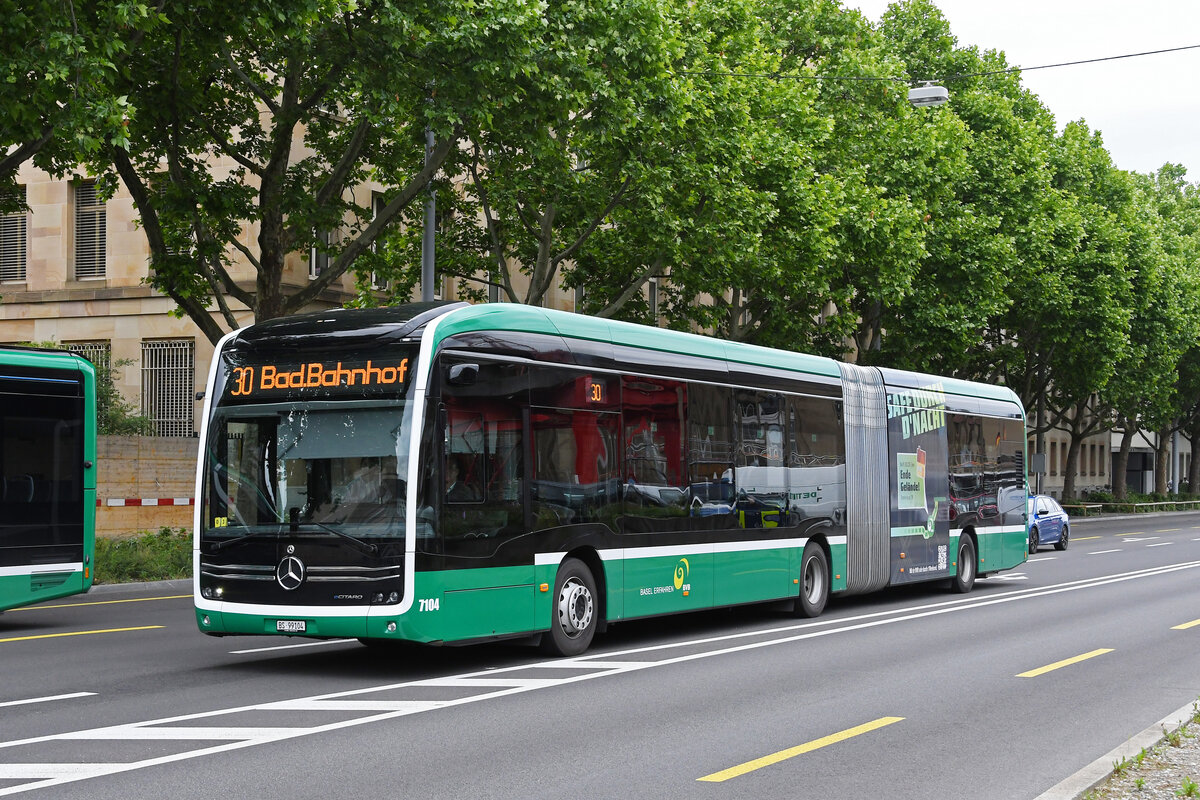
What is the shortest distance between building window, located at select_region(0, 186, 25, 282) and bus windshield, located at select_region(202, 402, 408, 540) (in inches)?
1039

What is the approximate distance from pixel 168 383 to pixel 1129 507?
51.2m

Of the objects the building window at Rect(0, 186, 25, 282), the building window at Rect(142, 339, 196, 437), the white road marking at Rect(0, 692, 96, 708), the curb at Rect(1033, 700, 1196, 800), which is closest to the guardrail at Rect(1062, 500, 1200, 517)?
the building window at Rect(142, 339, 196, 437)

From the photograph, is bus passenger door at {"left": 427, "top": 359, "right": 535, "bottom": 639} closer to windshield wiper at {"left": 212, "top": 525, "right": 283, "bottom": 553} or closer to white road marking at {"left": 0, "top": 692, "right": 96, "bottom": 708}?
windshield wiper at {"left": 212, "top": 525, "right": 283, "bottom": 553}

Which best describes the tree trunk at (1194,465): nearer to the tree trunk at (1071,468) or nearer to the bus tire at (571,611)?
the tree trunk at (1071,468)

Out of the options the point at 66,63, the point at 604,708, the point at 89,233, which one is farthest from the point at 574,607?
the point at 89,233

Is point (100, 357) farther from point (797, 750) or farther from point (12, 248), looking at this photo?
point (797, 750)

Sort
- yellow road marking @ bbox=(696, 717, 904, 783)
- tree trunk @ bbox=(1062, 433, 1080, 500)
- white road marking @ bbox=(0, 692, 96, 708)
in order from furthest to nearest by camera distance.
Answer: tree trunk @ bbox=(1062, 433, 1080, 500) → white road marking @ bbox=(0, 692, 96, 708) → yellow road marking @ bbox=(696, 717, 904, 783)

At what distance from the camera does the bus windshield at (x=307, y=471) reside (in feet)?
37.0

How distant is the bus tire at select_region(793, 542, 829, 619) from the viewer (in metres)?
17.5

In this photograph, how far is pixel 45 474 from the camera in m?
16.0

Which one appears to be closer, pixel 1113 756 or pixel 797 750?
pixel 1113 756

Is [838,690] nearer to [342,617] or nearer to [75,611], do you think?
[342,617]

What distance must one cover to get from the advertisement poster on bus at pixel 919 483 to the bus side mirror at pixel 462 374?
9.52 metres

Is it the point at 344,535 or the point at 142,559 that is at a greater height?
the point at 344,535
